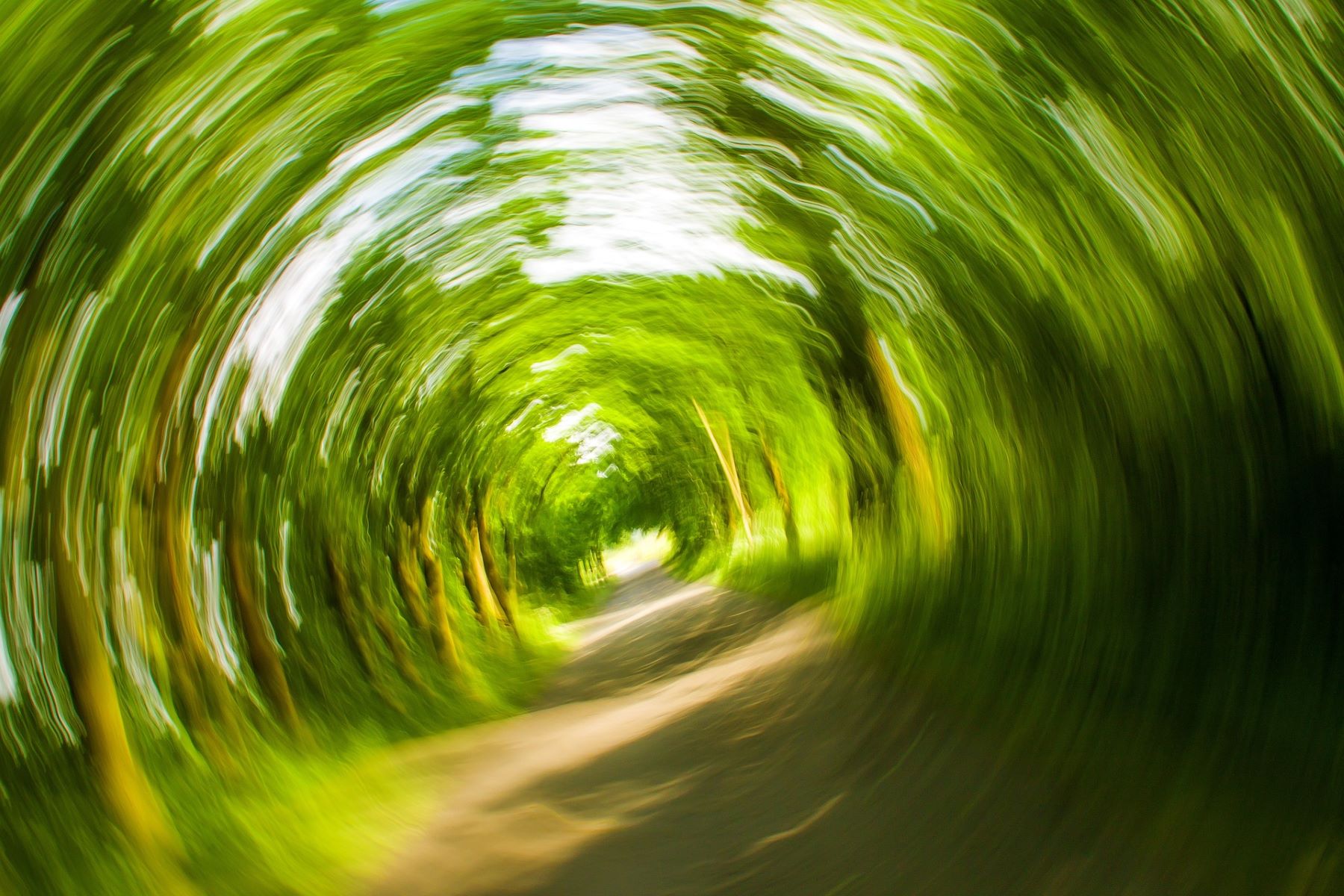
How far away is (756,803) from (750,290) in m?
4.50

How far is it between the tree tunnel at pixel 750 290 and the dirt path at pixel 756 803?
329 mm

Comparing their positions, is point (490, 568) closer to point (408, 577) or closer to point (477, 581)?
point (477, 581)

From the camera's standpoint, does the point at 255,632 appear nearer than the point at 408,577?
Yes

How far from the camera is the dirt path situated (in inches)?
146

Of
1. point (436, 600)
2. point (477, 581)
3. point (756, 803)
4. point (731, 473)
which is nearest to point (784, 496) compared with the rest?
point (731, 473)

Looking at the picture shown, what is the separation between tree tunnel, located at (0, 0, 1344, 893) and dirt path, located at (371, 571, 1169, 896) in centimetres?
33

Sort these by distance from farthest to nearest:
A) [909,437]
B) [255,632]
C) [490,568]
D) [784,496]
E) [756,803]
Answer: [490,568], [784,496], [909,437], [255,632], [756,803]

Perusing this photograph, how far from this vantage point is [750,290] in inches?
327

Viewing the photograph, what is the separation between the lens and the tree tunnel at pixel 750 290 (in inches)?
115

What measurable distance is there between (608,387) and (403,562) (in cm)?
669

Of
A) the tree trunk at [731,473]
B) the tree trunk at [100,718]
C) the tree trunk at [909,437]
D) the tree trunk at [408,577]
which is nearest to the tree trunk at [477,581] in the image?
the tree trunk at [408,577]

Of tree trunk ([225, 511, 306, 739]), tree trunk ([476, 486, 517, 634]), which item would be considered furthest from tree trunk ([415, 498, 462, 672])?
tree trunk ([225, 511, 306, 739])

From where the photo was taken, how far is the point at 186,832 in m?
4.05

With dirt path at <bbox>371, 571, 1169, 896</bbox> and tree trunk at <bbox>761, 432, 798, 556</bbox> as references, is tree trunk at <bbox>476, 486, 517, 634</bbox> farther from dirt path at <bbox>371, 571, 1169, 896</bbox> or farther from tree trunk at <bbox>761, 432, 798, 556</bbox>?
dirt path at <bbox>371, 571, 1169, 896</bbox>
